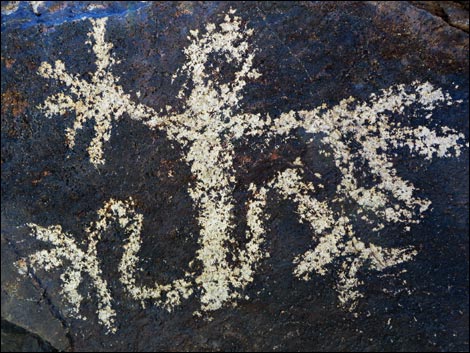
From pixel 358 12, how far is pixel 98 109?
1.89ft

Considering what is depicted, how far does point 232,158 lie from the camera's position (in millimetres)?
1005

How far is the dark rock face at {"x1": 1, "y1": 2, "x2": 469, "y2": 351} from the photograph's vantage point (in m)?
0.97

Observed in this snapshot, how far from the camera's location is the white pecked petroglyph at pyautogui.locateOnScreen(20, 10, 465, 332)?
98 cm

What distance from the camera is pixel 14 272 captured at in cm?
106

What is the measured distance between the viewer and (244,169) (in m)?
1.01

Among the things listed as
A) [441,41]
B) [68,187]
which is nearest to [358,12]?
[441,41]

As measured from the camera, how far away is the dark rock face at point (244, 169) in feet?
3.19

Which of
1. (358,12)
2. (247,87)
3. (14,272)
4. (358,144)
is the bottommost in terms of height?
(14,272)

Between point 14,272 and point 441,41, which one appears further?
point 14,272

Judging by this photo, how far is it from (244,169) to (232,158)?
35mm

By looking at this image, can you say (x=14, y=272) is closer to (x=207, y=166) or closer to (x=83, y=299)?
(x=83, y=299)

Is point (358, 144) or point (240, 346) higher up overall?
point (358, 144)

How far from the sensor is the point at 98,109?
1005 mm

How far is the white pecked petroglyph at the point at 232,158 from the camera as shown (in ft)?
3.22
